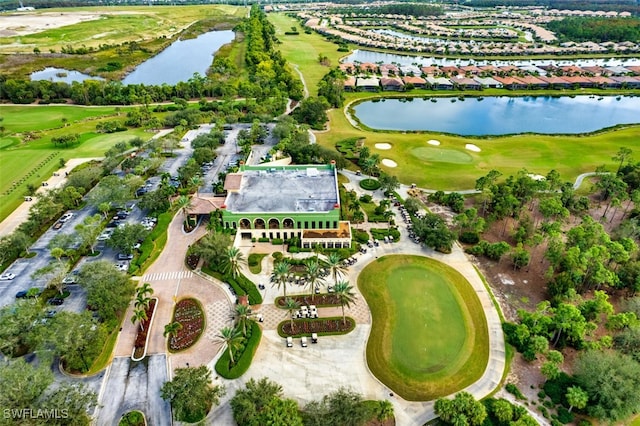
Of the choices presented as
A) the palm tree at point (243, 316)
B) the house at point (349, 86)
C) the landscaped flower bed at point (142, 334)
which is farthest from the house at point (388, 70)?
the landscaped flower bed at point (142, 334)

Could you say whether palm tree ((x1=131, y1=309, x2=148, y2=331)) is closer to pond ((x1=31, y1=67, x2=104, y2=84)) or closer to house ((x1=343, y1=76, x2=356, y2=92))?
house ((x1=343, y1=76, x2=356, y2=92))

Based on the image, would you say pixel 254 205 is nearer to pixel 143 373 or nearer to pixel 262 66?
pixel 143 373

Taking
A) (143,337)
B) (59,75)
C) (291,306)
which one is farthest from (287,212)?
(59,75)

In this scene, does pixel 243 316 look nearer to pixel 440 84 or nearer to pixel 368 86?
pixel 368 86

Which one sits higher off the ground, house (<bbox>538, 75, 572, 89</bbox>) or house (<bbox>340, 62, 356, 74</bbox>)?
house (<bbox>340, 62, 356, 74</bbox>)

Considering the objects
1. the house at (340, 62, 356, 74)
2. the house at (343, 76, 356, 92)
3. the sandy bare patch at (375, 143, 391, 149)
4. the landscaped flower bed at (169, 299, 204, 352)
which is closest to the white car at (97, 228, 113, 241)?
the landscaped flower bed at (169, 299, 204, 352)

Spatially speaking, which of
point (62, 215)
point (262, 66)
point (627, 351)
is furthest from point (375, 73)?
point (627, 351)
